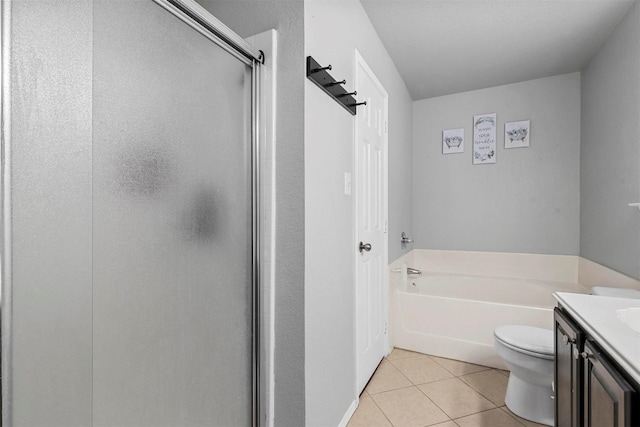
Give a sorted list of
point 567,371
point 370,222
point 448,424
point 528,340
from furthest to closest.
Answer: point 370,222 < point 528,340 < point 448,424 < point 567,371

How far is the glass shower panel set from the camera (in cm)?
88

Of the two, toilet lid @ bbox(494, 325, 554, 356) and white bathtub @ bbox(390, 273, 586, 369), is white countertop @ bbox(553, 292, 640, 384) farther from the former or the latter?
white bathtub @ bbox(390, 273, 586, 369)

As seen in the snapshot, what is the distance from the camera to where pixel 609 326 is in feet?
3.32

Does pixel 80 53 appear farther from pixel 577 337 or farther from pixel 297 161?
pixel 577 337

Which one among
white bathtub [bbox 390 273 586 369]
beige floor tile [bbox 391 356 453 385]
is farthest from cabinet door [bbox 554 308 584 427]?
white bathtub [bbox 390 273 586 369]

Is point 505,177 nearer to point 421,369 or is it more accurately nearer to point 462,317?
point 462,317

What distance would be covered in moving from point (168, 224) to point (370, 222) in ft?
4.59

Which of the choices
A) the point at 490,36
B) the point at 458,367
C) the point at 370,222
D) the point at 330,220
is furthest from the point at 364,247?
the point at 490,36

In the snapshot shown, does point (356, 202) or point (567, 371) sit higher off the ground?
point (356, 202)

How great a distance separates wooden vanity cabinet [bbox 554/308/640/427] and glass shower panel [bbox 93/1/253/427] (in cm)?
120

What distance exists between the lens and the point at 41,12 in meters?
0.72

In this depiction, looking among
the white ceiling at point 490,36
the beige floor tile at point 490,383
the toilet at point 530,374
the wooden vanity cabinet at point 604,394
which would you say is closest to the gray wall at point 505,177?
the white ceiling at point 490,36

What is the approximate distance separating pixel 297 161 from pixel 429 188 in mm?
2607

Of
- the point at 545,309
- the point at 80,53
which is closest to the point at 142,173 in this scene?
the point at 80,53
